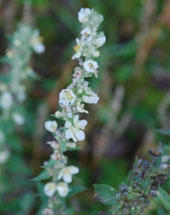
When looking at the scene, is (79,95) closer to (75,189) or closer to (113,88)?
(75,189)

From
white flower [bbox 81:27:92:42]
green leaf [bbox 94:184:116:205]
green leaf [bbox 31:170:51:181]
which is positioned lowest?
green leaf [bbox 94:184:116:205]

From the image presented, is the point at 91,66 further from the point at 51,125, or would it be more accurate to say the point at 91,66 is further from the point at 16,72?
the point at 16,72

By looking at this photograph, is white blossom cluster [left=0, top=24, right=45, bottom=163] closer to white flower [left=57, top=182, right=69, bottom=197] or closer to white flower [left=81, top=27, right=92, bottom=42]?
white flower [left=81, top=27, right=92, bottom=42]

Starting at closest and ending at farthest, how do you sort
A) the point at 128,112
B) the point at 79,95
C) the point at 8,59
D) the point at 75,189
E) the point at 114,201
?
the point at 79,95, the point at 114,201, the point at 75,189, the point at 8,59, the point at 128,112

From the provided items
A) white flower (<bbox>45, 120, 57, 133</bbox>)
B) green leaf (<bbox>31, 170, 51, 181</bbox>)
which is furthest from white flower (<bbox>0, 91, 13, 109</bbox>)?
white flower (<bbox>45, 120, 57, 133</bbox>)

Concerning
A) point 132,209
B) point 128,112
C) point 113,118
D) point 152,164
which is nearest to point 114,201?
point 132,209

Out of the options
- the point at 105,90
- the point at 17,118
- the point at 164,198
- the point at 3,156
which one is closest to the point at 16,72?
the point at 17,118

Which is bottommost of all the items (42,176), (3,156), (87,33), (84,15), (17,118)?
(42,176)
